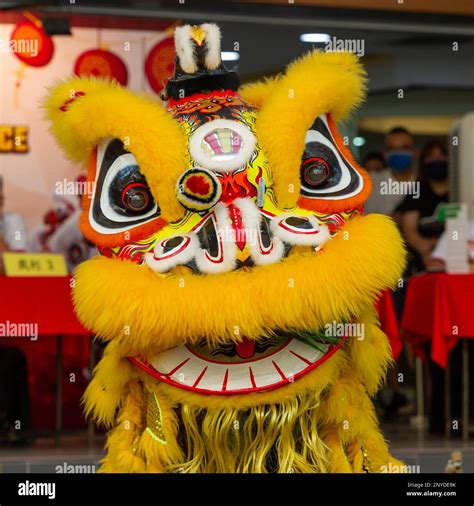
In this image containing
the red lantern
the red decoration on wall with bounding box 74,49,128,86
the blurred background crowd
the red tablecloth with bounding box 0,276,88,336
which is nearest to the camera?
the red tablecloth with bounding box 0,276,88,336

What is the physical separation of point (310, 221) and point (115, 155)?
56cm

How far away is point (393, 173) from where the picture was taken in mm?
Answer: 6461

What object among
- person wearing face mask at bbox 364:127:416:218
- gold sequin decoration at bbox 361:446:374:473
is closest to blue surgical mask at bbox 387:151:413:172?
person wearing face mask at bbox 364:127:416:218

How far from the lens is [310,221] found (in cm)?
296

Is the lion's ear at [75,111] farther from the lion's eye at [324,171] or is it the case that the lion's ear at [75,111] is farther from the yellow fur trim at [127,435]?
the yellow fur trim at [127,435]

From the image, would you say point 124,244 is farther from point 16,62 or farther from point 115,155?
point 16,62

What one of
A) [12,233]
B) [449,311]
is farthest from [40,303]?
[449,311]

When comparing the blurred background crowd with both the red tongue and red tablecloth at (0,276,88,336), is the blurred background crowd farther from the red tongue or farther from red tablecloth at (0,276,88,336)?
the red tongue

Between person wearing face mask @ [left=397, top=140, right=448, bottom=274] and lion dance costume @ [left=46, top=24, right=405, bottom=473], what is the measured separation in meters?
3.05

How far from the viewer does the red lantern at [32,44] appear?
6402 mm

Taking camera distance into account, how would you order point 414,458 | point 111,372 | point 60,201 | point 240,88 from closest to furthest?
point 111,372 → point 240,88 → point 414,458 → point 60,201

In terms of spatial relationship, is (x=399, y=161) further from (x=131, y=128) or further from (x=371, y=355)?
→ (x=131, y=128)

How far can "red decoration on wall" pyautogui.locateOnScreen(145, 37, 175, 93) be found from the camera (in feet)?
21.7

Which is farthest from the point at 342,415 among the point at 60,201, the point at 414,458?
the point at 60,201
